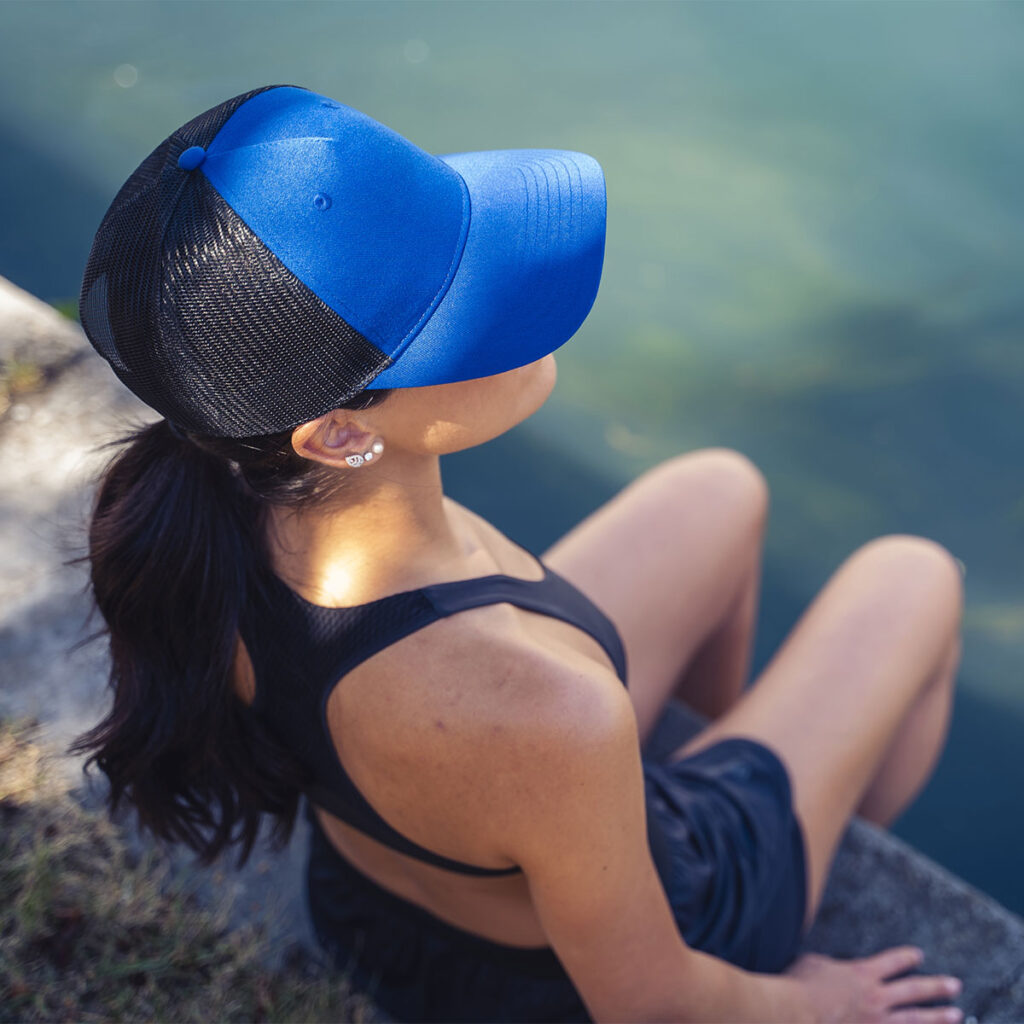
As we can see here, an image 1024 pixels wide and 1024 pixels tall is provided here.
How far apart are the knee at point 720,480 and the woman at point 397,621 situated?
19.7 inches

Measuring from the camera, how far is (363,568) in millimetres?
1049

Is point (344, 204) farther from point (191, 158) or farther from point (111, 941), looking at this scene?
point (111, 941)

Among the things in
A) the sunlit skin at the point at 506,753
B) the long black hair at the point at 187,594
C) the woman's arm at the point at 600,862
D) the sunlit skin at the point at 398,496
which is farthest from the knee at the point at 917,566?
the long black hair at the point at 187,594

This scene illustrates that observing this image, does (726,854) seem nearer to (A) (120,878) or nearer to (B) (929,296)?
(A) (120,878)

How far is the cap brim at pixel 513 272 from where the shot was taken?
2.96ft

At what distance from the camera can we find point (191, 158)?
2.75ft

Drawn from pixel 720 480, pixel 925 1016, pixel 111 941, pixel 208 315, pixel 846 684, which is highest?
pixel 208 315

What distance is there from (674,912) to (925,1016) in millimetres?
389

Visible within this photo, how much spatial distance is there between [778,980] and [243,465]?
92 cm

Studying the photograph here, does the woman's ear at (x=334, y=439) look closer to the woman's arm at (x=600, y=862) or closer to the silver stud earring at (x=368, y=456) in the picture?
the silver stud earring at (x=368, y=456)

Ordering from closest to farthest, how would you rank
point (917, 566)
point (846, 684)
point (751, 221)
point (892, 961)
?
point (892, 961), point (846, 684), point (917, 566), point (751, 221)

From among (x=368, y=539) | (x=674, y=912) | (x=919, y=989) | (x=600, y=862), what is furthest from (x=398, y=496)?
(x=919, y=989)

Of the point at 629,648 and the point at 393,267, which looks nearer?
the point at 393,267

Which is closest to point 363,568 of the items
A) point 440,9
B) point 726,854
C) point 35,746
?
Result: point 726,854
